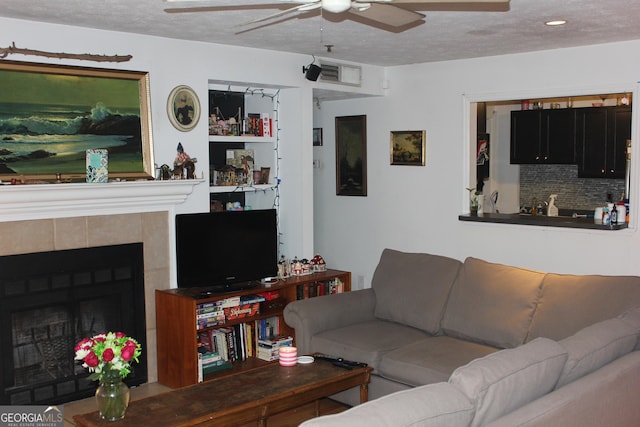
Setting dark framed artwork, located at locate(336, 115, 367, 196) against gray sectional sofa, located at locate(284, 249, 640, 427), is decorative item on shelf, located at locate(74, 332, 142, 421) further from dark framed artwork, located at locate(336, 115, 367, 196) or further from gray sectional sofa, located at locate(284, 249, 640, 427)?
dark framed artwork, located at locate(336, 115, 367, 196)

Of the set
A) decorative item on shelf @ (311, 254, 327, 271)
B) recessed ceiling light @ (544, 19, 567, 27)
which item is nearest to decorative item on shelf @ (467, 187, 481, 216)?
decorative item on shelf @ (311, 254, 327, 271)

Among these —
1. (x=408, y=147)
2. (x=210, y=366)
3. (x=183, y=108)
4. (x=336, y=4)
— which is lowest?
(x=210, y=366)

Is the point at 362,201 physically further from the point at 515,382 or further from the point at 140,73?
the point at 515,382

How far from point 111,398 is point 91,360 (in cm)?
20

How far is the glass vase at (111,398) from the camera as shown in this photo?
314cm

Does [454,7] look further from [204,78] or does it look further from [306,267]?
[306,267]

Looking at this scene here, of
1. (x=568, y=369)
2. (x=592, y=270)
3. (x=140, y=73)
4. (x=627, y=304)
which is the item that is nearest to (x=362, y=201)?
(x=592, y=270)

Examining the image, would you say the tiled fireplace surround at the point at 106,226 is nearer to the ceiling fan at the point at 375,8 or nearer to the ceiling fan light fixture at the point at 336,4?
the ceiling fan at the point at 375,8

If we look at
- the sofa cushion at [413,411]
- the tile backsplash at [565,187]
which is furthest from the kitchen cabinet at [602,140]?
the sofa cushion at [413,411]

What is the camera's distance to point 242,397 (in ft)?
11.3

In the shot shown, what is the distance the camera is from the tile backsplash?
7.86 meters

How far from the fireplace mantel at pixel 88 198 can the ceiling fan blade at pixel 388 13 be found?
2278 millimetres

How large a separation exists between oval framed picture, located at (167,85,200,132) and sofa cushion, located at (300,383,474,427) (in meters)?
3.43

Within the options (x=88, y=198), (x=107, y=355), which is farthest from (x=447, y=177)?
(x=107, y=355)
